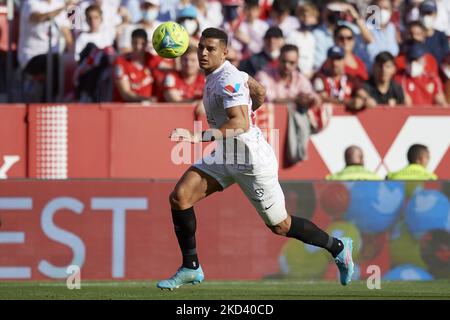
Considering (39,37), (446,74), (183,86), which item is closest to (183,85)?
(183,86)

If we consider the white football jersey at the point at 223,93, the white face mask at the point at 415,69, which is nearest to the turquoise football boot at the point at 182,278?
the white football jersey at the point at 223,93

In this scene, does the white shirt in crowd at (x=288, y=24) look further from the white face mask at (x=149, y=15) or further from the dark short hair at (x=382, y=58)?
the white face mask at (x=149, y=15)

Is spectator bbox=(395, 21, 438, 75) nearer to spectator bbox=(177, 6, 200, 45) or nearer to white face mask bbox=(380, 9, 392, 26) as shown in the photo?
white face mask bbox=(380, 9, 392, 26)

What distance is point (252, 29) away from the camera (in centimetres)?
1741

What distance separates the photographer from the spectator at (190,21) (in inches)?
651

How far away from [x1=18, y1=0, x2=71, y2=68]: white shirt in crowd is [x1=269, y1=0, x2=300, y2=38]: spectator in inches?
124

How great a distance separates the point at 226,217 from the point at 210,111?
3620 millimetres

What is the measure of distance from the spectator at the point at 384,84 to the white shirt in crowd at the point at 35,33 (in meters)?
4.33

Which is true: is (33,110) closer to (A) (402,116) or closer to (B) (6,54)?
(B) (6,54)

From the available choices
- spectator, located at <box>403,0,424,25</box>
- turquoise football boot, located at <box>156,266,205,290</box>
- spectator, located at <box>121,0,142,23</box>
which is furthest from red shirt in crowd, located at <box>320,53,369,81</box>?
turquoise football boot, located at <box>156,266,205,290</box>

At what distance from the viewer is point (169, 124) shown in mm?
15945

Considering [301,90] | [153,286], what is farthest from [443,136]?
[153,286]

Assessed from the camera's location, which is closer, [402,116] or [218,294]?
[218,294]

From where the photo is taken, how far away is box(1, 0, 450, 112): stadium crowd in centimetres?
1620
